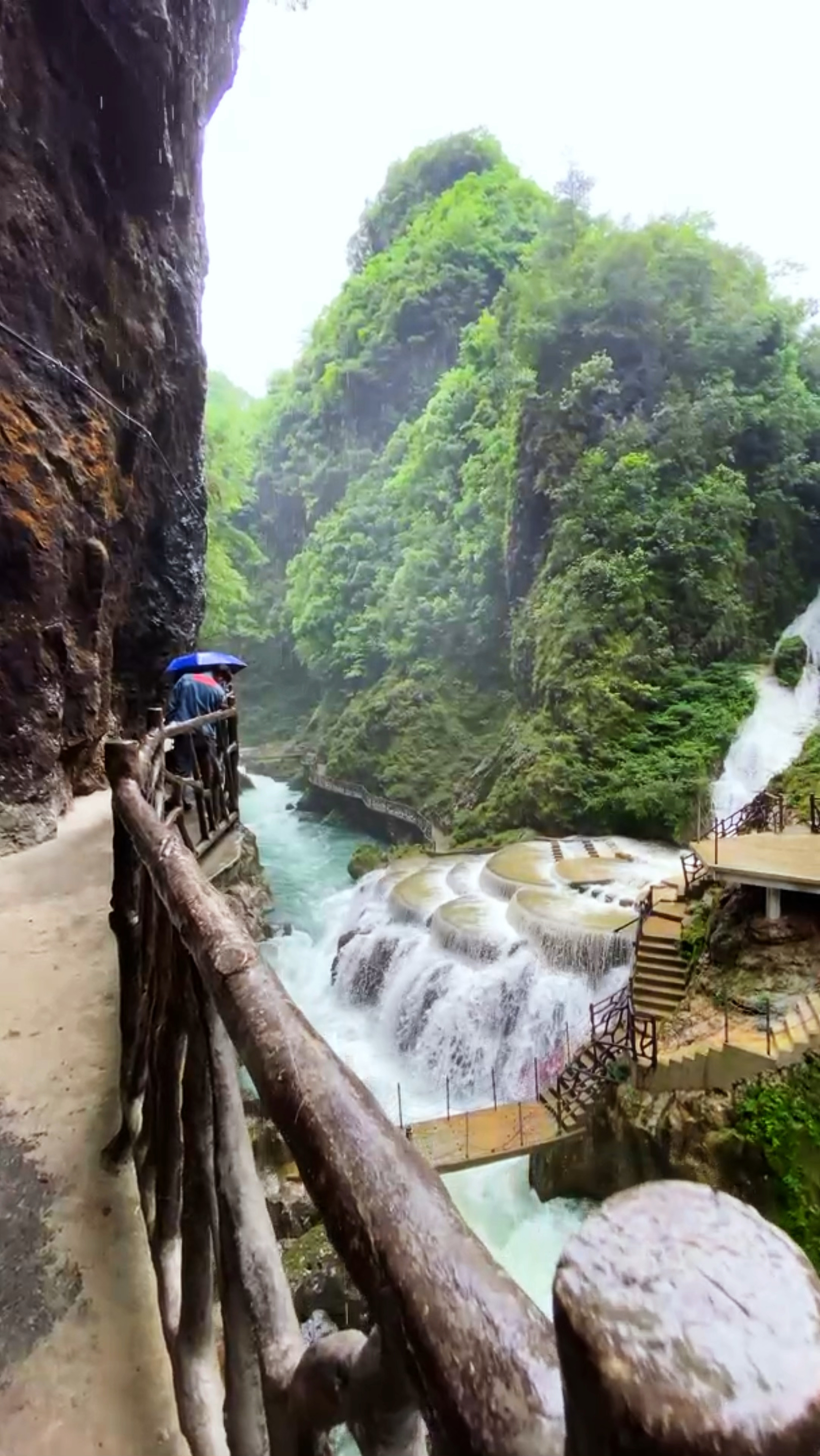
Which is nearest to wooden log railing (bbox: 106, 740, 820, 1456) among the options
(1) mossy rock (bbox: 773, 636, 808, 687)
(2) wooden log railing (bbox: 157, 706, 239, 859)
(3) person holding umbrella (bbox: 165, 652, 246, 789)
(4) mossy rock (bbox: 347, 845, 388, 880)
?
(2) wooden log railing (bbox: 157, 706, 239, 859)

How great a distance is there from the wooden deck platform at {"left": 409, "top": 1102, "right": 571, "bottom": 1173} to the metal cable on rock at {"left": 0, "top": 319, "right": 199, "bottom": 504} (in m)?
8.29

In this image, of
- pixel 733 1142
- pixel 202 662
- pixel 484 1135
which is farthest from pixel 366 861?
pixel 733 1142

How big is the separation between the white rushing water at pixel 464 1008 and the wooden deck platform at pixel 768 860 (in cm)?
190

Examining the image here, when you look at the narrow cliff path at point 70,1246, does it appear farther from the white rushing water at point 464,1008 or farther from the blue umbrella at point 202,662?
the white rushing water at point 464,1008

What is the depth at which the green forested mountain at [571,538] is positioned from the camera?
17297 mm

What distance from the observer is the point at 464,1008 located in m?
10.5

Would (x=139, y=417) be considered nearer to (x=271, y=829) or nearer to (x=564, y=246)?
(x=271, y=829)

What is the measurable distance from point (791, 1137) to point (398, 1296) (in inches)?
297

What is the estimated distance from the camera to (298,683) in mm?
37094

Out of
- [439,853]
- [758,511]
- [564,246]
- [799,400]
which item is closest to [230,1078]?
[439,853]

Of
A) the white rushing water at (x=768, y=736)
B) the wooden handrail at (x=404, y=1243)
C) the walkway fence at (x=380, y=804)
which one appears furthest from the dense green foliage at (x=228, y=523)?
the wooden handrail at (x=404, y=1243)

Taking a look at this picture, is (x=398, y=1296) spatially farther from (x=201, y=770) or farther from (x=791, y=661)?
(x=791, y=661)

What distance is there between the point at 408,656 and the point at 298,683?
39.4 ft

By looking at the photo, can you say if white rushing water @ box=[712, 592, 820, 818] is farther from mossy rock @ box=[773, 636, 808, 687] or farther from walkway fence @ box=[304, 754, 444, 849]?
walkway fence @ box=[304, 754, 444, 849]
